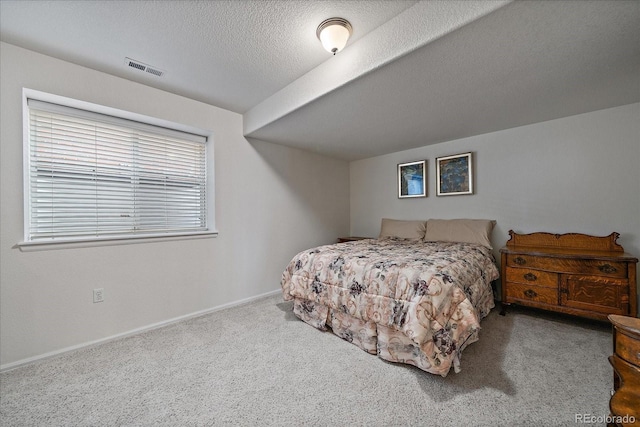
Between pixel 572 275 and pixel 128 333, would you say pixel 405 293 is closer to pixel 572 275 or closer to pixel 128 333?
pixel 572 275

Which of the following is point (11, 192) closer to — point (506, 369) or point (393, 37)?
point (393, 37)

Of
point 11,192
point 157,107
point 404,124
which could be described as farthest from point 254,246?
point 404,124

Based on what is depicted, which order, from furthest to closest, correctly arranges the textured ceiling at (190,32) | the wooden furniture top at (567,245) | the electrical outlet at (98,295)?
the wooden furniture top at (567,245), the electrical outlet at (98,295), the textured ceiling at (190,32)

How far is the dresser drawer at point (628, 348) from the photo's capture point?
96cm

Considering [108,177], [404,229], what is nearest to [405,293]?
[404,229]

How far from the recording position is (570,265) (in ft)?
7.39

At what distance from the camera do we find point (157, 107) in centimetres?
246

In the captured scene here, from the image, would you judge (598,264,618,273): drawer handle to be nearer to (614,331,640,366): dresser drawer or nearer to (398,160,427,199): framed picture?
(614,331,640,366): dresser drawer

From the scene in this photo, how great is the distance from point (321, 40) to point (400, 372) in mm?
2300

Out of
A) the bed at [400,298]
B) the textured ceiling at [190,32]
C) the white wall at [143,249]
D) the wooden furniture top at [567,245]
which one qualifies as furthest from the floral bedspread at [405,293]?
the textured ceiling at [190,32]

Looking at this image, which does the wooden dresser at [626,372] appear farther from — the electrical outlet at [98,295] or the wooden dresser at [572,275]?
the electrical outlet at [98,295]

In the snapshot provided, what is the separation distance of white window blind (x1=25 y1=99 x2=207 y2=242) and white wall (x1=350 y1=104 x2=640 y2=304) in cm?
317

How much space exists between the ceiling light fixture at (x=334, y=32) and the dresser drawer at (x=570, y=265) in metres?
2.55

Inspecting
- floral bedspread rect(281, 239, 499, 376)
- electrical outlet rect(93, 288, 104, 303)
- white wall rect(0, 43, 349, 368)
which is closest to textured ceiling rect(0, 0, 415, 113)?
white wall rect(0, 43, 349, 368)
